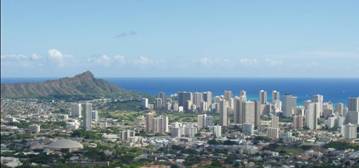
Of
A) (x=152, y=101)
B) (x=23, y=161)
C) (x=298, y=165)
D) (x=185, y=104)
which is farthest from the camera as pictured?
(x=152, y=101)

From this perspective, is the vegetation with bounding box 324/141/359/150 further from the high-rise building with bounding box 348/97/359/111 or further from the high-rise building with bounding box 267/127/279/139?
the high-rise building with bounding box 348/97/359/111

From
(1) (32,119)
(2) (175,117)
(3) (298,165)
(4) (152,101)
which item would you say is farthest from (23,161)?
(4) (152,101)

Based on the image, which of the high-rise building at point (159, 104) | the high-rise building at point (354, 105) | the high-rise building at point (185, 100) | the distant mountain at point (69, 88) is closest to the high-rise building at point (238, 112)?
the high-rise building at point (354, 105)

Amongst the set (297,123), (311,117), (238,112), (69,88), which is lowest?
(297,123)

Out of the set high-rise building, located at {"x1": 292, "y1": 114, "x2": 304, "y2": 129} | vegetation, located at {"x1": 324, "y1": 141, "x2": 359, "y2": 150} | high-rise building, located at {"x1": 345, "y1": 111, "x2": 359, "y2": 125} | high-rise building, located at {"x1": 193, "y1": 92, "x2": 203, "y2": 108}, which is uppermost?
high-rise building, located at {"x1": 193, "y1": 92, "x2": 203, "y2": 108}

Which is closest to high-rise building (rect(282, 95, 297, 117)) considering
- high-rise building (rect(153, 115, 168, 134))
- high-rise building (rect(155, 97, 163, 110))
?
high-rise building (rect(155, 97, 163, 110))

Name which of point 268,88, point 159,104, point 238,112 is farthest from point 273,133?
point 268,88

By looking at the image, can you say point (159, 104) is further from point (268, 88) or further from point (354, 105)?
point (268, 88)

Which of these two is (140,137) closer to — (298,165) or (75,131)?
(75,131)
